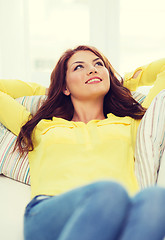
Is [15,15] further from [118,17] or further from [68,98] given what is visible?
[68,98]

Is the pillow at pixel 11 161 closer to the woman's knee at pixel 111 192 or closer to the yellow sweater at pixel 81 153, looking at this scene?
the yellow sweater at pixel 81 153

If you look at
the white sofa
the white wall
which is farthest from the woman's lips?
the white wall

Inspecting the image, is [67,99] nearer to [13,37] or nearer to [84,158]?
[84,158]

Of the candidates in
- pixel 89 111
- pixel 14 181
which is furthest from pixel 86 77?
pixel 14 181

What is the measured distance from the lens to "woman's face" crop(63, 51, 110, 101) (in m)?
1.38

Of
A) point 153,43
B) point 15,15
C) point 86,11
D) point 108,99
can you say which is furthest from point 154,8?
point 108,99

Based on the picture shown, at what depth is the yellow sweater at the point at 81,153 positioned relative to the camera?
103cm

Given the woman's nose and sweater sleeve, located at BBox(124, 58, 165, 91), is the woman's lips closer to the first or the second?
the woman's nose

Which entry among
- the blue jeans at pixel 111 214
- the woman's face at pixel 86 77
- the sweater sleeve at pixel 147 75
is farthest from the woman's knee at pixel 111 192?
the sweater sleeve at pixel 147 75

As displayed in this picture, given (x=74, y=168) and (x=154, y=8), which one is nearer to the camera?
(x=74, y=168)

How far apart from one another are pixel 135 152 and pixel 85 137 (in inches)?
8.3

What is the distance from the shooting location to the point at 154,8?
263cm

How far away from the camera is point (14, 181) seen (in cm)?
144

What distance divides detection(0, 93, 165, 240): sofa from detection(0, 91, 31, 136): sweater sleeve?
0.17 ft
